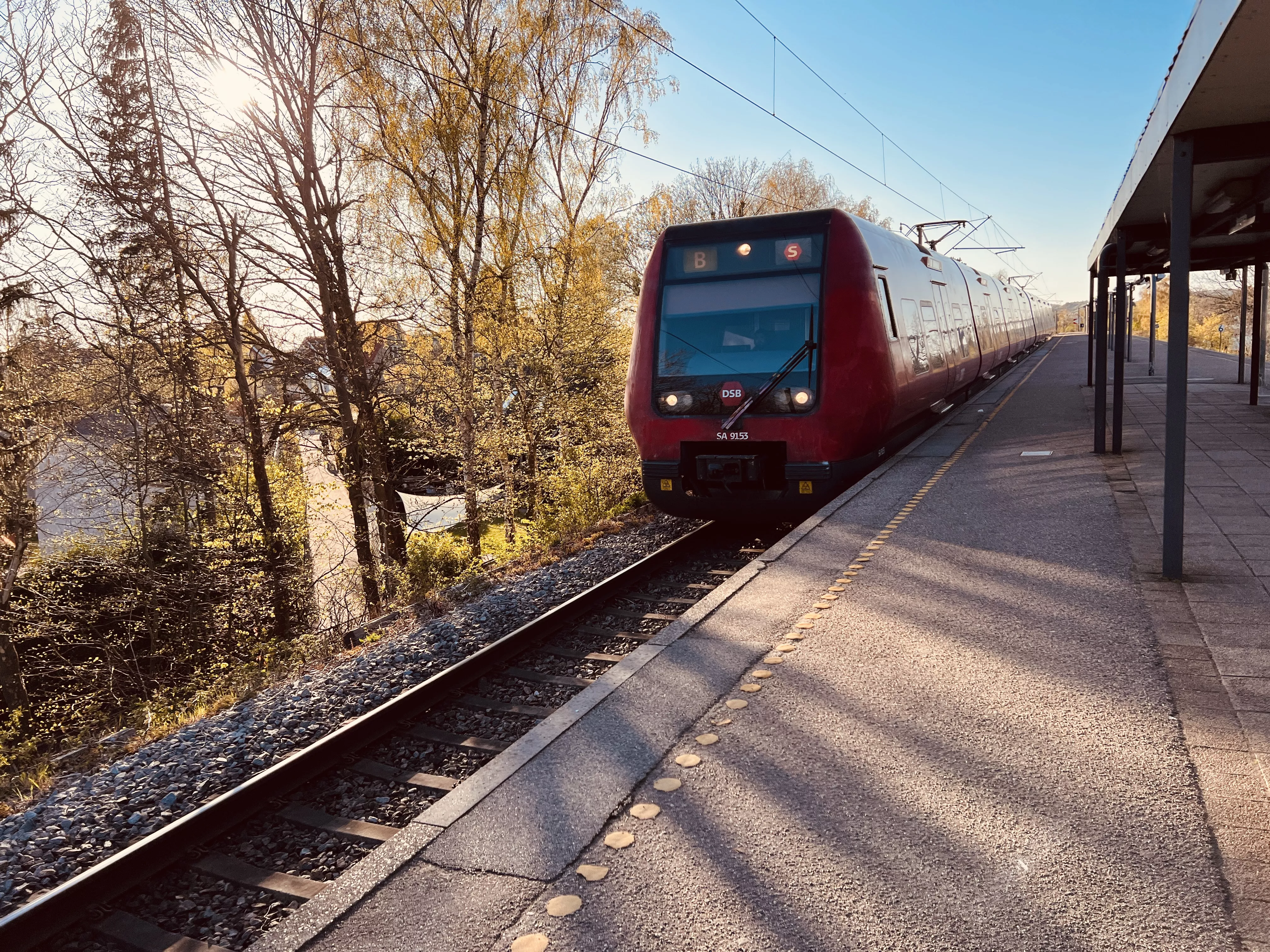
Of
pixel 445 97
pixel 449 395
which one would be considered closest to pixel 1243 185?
pixel 449 395

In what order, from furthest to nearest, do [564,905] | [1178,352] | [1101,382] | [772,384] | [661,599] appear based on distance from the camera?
[1101,382] → [772,384] → [661,599] → [1178,352] → [564,905]

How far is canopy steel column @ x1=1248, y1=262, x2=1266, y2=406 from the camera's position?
47.1ft

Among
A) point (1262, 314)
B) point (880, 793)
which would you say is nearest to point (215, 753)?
point (880, 793)

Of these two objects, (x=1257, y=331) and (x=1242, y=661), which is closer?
(x=1242, y=661)

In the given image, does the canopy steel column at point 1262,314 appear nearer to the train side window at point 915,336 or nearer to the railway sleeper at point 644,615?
the train side window at point 915,336

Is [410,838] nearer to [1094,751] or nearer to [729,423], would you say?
[1094,751]

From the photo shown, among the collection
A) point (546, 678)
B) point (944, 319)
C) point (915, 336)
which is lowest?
point (546, 678)

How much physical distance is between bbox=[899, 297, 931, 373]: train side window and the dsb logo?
239 centimetres

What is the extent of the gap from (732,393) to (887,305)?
1.93m

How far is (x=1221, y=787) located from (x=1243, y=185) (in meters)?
5.95

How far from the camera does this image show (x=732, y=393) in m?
8.35

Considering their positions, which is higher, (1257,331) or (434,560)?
(1257,331)

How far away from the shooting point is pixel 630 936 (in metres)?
2.48

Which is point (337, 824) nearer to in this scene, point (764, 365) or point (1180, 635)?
point (1180, 635)
